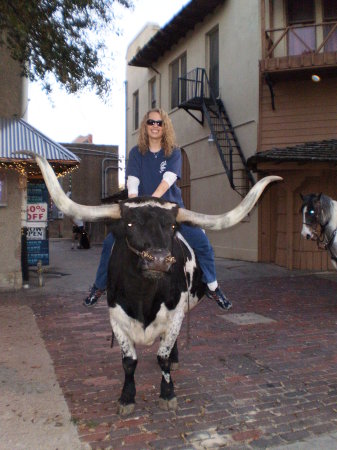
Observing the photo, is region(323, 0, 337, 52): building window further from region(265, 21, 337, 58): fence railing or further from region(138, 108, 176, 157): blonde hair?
region(138, 108, 176, 157): blonde hair

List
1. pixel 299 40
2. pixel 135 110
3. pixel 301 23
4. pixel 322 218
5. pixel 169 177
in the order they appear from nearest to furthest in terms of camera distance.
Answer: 1. pixel 169 177
2. pixel 322 218
3. pixel 299 40
4. pixel 301 23
5. pixel 135 110

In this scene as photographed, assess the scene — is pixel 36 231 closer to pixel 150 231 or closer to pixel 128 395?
pixel 128 395

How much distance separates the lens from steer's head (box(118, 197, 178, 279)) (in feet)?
10.5

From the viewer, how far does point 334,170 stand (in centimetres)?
1268

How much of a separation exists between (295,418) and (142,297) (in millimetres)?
1694

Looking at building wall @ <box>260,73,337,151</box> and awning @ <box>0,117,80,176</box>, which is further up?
building wall @ <box>260,73,337,151</box>

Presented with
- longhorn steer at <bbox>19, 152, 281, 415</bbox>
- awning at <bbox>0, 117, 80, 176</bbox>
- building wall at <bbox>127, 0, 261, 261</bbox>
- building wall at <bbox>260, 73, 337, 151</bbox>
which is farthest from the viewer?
building wall at <bbox>127, 0, 261, 261</bbox>

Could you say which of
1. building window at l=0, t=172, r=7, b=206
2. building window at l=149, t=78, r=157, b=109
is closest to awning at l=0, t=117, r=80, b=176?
building window at l=0, t=172, r=7, b=206

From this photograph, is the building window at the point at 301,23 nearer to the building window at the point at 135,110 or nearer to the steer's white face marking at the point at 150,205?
the steer's white face marking at the point at 150,205

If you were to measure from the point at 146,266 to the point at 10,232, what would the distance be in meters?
7.52

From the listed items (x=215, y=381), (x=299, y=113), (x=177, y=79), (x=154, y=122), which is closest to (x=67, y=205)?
(x=154, y=122)

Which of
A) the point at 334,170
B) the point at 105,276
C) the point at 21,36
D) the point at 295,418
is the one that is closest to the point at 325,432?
the point at 295,418

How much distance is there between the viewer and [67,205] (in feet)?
11.4

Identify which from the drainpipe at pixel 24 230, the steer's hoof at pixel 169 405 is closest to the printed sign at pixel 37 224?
the drainpipe at pixel 24 230
